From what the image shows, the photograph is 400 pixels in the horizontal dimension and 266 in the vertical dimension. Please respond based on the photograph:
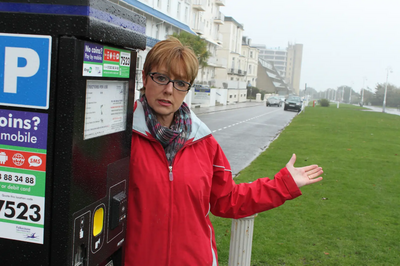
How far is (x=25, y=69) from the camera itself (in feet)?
4.14

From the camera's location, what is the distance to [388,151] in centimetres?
1438

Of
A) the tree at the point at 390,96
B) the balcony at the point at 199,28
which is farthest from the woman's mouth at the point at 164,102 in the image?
the tree at the point at 390,96

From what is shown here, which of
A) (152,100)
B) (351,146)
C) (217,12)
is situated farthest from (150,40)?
(217,12)

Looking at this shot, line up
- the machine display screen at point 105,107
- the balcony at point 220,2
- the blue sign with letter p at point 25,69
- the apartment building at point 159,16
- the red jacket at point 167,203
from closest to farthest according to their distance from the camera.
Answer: the blue sign with letter p at point 25,69, the machine display screen at point 105,107, the red jacket at point 167,203, the apartment building at point 159,16, the balcony at point 220,2

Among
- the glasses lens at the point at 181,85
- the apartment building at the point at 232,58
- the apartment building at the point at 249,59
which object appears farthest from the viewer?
the apartment building at the point at 249,59

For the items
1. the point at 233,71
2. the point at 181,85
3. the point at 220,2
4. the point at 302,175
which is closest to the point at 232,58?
the point at 233,71

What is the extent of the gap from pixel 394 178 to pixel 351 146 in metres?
5.77

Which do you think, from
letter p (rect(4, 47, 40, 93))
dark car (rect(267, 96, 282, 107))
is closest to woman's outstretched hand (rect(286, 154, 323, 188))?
letter p (rect(4, 47, 40, 93))

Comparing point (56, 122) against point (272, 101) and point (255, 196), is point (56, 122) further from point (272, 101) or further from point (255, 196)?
point (272, 101)

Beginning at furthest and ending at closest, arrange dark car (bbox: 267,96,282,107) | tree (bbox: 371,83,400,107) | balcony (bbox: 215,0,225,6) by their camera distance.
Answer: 1. tree (bbox: 371,83,400,107)
2. balcony (bbox: 215,0,225,6)
3. dark car (bbox: 267,96,282,107)

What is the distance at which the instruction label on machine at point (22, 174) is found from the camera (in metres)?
1.29

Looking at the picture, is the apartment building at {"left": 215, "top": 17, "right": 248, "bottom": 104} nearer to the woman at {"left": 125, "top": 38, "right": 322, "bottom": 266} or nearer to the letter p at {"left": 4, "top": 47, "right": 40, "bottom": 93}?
the woman at {"left": 125, "top": 38, "right": 322, "bottom": 266}

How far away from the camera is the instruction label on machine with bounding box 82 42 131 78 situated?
1.32 m

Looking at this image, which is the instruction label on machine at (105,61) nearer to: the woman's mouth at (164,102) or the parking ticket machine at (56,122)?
the parking ticket machine at (56,122)
